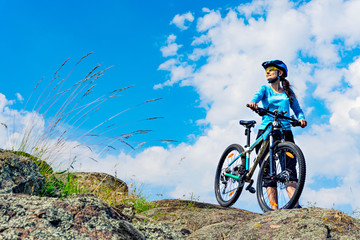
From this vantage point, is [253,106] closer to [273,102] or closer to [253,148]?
[273,102]

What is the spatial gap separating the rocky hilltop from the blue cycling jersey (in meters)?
1.81

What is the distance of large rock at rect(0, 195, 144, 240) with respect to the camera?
6.65 feet

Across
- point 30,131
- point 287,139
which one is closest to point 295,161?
point 287,139

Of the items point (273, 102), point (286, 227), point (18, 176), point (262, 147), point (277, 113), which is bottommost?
point (18, 176)

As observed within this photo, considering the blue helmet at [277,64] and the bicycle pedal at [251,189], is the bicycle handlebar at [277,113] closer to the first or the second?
the blue helmet at [277,64]

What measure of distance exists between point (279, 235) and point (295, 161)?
6.36 feet

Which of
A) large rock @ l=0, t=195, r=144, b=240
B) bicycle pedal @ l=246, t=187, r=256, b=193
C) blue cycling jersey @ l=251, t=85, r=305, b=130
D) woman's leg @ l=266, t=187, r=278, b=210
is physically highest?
blue cycling jersey @ l=251, t=85, r=305, b=130

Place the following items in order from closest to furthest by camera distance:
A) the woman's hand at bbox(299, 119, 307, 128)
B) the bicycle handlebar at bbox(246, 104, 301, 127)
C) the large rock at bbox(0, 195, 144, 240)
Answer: the large rock at bbox(0, 195, 144, 240) < the bicycle handlebar at bbox(246, 104, 301, 127) < the woman's hand at bbox(299, 119, 307, 128)

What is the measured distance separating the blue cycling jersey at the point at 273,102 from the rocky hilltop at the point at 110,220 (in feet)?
5.94

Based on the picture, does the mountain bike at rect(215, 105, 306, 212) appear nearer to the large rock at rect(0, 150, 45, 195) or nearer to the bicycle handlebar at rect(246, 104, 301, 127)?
the bicycle handlebar at rect(246, 104, 301, 127)

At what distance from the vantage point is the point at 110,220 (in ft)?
7.76

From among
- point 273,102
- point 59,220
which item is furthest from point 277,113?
point 59,220

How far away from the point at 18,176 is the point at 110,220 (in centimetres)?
130

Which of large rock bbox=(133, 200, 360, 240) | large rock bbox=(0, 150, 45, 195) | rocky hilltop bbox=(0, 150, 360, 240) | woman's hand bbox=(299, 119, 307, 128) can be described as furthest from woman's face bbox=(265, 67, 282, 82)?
large rock bbox=(0, 150, 45, 195)
